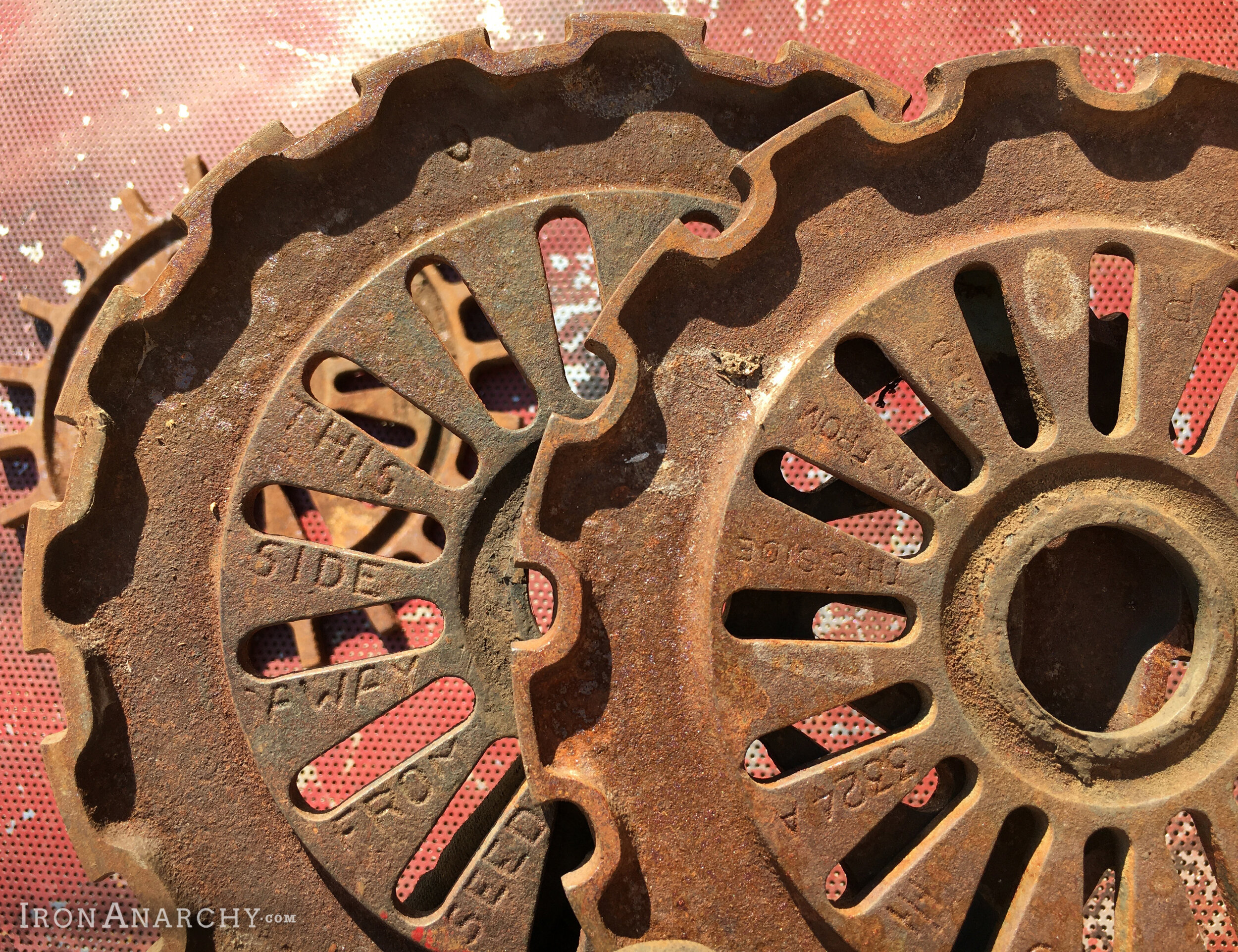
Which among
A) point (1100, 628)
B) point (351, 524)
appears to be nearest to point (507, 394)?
point (351, 524)

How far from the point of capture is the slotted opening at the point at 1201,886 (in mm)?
2875

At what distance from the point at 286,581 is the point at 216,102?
2.28 metres

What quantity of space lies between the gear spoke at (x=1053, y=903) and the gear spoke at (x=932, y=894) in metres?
0.13

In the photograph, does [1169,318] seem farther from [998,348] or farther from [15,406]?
[15,406]

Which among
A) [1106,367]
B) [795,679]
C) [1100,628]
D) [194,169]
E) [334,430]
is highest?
[194,169]

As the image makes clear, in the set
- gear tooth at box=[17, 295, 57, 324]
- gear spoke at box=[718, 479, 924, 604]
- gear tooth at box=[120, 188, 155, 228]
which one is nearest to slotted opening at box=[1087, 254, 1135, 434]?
gear spoke at box=[718, 479, 924, 604]

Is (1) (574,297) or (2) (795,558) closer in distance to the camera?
(2) (795,558)

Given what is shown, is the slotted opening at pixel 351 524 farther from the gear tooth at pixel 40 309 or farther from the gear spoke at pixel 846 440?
the gear spoke at pixel 846 440

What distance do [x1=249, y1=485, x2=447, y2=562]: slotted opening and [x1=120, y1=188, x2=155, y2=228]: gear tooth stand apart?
1.17m

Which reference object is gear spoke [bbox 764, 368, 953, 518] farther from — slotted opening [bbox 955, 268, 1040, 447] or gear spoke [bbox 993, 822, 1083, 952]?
gear spoke [bbox 993, 822, 1083, 952]

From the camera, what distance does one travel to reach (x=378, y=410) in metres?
3.30

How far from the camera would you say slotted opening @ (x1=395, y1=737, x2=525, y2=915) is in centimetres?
240

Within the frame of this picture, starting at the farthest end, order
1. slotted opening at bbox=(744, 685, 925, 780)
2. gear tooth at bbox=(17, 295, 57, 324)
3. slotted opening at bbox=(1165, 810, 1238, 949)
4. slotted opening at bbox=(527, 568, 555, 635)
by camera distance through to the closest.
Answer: gear tooth at bbox=(17, 295, 57, 324)
slotted opening at bbox=(527, 568, 555, 635)
slotted opening at bbox=(1165, 810, 1238, 949)
slotted opening at bbox=(744, 685, 925, 780)

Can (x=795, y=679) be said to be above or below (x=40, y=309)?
below
